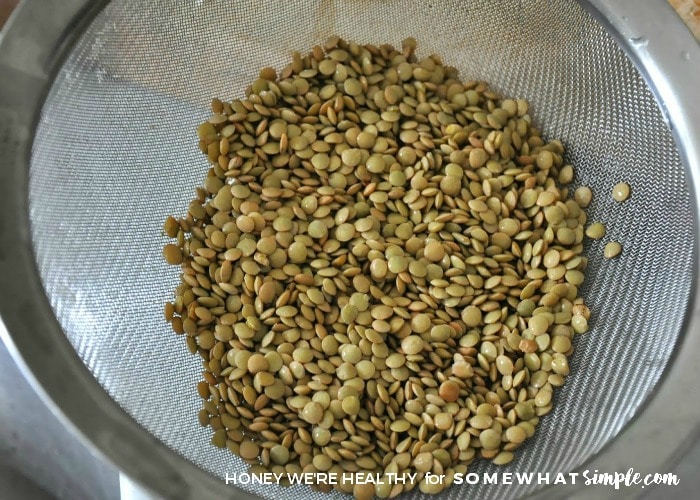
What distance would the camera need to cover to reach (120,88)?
103 centimetres

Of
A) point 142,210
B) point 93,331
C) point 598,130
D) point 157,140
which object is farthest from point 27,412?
point 598,130

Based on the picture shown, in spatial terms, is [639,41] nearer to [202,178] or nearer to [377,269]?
[377,269]

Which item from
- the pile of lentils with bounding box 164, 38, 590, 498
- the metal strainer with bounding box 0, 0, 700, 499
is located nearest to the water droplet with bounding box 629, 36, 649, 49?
the metal strainer with bounding box 0, 0, 700, 499

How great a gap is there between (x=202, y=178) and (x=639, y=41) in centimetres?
74

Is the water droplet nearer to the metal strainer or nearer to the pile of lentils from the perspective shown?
the metal strainer

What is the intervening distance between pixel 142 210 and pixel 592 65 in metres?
0.78

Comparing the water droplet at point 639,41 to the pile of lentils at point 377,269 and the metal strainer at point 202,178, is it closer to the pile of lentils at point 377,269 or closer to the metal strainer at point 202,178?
the metal strainer at point 202,178

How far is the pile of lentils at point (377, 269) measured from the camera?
0.94 m

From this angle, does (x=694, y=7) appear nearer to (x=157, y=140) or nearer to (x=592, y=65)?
(x=592, y=65)

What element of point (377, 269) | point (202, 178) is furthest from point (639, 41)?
point (202, 178)

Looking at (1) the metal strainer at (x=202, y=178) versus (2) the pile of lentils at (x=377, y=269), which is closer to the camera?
(1) the metal strainer at (x=202, y=178)

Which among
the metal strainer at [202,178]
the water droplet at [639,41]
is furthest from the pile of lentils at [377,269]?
the water droplet at [639,41]

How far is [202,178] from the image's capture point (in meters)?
1.13

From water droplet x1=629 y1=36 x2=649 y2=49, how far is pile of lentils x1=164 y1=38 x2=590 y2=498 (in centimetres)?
26
